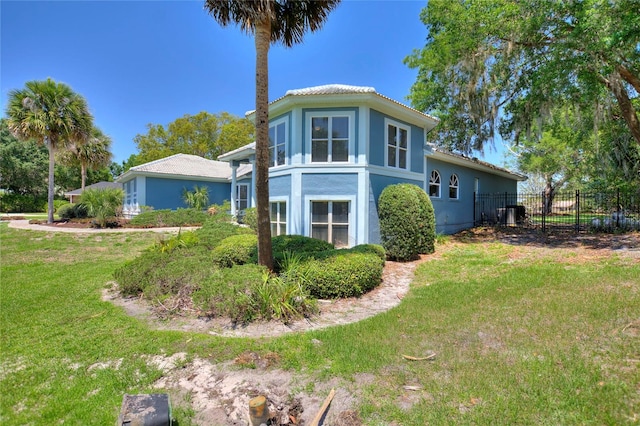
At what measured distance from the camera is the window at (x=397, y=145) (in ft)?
37.1

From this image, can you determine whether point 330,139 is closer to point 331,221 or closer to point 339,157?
point 339,157

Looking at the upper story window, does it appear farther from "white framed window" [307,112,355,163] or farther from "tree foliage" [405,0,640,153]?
"tree foliage" [405,0,640,153]

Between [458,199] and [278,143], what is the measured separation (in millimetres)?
9756

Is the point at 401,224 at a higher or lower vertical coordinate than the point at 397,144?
lower

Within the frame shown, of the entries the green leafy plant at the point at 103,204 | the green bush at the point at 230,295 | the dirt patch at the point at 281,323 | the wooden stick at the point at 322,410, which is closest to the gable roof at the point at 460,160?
the dirt patch at the point at 281,323

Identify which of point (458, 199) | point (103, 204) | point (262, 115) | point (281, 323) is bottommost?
point (281, 323)

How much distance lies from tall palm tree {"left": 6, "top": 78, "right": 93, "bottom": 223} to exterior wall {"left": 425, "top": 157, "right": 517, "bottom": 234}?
19961 mm

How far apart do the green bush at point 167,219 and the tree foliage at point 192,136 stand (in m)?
19.7

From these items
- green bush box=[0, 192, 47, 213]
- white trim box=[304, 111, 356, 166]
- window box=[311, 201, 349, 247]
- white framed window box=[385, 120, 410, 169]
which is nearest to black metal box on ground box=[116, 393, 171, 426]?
window box=[311, 201, 349, 247]

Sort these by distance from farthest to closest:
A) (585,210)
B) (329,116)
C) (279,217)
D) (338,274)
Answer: (585,210) < (279,217) < (329,116) < (338,274)

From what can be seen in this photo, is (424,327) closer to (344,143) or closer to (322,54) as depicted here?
(344,143)

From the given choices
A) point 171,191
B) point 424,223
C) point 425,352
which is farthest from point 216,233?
point 171,191

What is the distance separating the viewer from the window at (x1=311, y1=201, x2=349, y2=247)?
1053 centimetres

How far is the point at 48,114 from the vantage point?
17.4 metres
